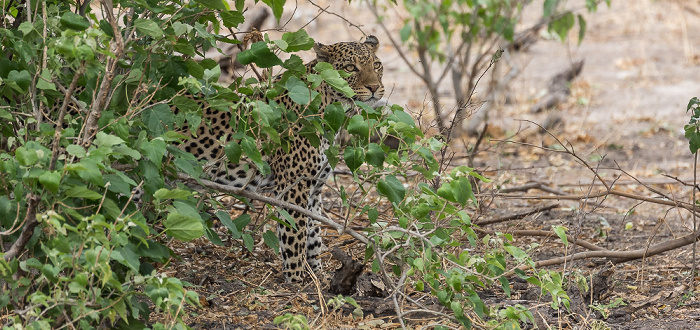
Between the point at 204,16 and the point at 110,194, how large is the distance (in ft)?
3.73

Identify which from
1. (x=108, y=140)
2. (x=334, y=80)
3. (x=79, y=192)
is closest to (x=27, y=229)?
(x=79, y=192)

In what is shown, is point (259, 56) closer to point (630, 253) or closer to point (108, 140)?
point (108, 140)

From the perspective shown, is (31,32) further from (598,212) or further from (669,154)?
(669,154)

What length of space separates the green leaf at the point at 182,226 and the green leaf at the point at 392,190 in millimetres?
943

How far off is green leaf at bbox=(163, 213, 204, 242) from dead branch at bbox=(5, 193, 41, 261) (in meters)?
0.52

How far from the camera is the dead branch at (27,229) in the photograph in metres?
3.22

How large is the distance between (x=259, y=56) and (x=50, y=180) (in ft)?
3.85

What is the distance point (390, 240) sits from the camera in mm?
4105

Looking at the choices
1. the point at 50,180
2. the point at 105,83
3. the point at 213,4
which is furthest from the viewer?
the point at 213,4

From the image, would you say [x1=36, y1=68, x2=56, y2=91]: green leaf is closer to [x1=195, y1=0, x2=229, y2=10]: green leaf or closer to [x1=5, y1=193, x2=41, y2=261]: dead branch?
[x1=5, y1=193, x2=41, y2=261]: dead branch

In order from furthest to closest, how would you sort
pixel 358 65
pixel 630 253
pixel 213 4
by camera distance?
pixel 358 65 → pixel 630 253 → pixel 213 4

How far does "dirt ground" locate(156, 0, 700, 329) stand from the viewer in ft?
15.5

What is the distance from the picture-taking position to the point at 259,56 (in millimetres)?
3740

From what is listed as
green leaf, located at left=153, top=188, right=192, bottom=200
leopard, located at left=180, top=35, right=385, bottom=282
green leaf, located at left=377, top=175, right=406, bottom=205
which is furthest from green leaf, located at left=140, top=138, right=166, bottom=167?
leopard, located at left=180, top=35, right=385, bottom=282
